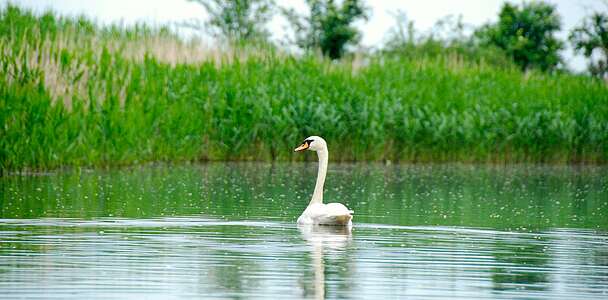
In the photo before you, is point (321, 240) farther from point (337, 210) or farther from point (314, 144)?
point (314, 144)

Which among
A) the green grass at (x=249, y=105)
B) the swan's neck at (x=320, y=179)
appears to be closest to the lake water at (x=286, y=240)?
the swan's neck at (x=320, y=179)

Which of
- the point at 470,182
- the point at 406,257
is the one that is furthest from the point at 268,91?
the point at 406,257

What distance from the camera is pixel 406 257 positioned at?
43.2ft

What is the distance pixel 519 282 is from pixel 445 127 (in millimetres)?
25400

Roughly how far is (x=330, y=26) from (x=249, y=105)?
19356 millimetres

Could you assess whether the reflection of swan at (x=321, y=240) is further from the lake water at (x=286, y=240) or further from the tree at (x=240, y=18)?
the tree at (x=240, y=18)

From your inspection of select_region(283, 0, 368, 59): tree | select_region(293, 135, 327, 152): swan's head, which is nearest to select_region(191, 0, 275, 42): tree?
select_region(283, 0, 368, 59): tree

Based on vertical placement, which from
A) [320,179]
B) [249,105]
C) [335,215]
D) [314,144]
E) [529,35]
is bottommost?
[335,215]

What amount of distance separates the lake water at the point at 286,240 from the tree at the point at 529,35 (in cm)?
2999

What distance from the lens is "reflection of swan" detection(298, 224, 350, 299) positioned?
37.3 feet

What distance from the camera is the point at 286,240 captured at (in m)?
14.6

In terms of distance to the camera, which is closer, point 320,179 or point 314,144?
point 320,179

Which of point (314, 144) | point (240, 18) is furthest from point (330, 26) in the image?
point (314, 144)

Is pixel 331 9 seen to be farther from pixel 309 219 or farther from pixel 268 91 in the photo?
pixel 309 219
